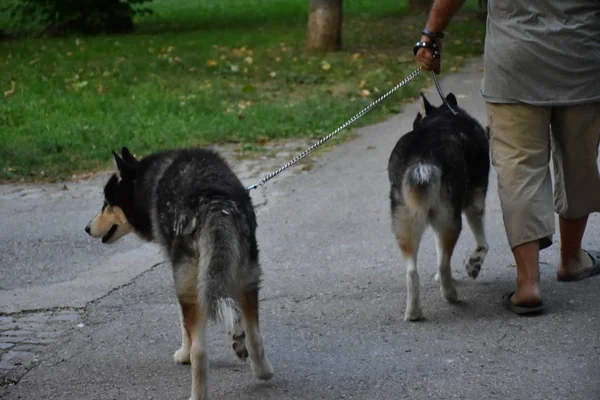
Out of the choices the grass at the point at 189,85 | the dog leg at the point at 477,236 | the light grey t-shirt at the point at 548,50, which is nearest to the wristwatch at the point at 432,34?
the light grey t-shirt at the point at 548,50

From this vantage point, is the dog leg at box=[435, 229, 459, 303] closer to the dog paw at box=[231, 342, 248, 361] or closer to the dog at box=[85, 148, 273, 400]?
the dog at box=[85, 148, 273, 400]

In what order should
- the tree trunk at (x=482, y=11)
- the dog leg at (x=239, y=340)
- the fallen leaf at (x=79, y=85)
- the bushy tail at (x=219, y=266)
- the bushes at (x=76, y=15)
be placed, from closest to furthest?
the bushy tail at (x=219, y=266)
the dog leg at (x=239, y=340)
the fallen leaf at (x=79, y=85)
the bushes at (x=76, y=15)
the tree trunk at (x=482, y=11)

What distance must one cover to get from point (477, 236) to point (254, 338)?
1.82 metres

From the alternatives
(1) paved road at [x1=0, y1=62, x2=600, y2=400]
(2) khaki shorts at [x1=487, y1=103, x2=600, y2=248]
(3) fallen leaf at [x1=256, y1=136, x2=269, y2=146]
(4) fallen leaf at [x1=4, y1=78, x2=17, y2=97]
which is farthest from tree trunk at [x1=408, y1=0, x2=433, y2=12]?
(2) khaki shorts at [x1=487, y1=103, x2=600, y2=248]

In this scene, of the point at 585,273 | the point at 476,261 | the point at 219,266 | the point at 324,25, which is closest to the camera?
the point at 219,266

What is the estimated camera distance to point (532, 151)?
5559mm

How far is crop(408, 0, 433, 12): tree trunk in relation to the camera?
23.1 meters

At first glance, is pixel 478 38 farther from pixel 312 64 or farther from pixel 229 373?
pixel 229 373

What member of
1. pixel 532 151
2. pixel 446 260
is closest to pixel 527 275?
pixel 446 260

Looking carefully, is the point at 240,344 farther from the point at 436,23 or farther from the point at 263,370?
the point at 436,23

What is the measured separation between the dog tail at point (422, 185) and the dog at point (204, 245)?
103 cm

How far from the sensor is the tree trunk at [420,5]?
23150mm

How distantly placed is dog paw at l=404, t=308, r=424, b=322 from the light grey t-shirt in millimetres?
1235

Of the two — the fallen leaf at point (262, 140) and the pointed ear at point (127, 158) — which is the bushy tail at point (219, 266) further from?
the fallen leaf at point (262, 140)
